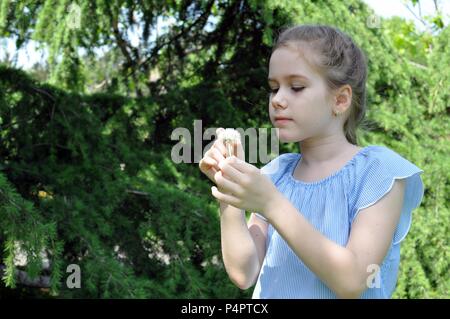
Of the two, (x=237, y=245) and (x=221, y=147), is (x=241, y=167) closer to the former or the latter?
(x=221, y=147)

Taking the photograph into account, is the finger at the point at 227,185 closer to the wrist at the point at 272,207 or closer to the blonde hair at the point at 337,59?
the wrist at the point at 272,207

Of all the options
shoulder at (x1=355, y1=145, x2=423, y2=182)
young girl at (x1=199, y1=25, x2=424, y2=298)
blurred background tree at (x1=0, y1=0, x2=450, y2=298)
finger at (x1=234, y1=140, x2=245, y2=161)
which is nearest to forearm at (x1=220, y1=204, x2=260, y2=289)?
young girl at (x1=199, y1=25, x2=424, y2=298)

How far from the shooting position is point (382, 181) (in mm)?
1049

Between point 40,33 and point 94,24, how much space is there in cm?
29

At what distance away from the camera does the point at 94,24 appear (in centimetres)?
305

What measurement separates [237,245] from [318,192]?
0.18 metres

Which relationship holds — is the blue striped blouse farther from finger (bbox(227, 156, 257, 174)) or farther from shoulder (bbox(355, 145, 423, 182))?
finger (bbox(227, 156, 257, 174))

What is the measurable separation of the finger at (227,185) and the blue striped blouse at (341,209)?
0.23 m

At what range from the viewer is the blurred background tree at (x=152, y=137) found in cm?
228

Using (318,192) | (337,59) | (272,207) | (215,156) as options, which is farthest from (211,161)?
(337,59)
